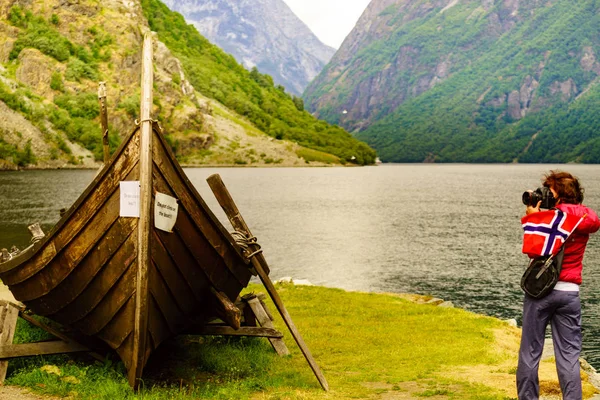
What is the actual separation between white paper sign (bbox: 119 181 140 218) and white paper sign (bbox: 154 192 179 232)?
29 cm

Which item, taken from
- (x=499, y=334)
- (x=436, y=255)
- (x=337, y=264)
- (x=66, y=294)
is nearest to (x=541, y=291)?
(x=66, y=294)

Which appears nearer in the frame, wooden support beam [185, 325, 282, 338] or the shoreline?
the shoreline

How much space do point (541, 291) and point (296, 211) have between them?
80873 millimetres

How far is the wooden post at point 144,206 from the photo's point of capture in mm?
10344

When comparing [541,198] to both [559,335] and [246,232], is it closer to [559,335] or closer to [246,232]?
[559,335]

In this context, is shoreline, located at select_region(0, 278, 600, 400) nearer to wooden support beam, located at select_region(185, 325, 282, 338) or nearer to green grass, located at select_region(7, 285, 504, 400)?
green grass, located at select_region(7, 285, 504, 400)

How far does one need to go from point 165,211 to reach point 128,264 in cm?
103

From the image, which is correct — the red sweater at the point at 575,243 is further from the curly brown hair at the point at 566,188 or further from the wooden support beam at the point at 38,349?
the wooden support beam at the point at 38,349

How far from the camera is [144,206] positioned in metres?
10.3

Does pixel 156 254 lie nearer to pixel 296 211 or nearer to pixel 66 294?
pixel 66 294

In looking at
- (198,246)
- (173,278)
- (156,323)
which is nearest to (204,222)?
(198,246)

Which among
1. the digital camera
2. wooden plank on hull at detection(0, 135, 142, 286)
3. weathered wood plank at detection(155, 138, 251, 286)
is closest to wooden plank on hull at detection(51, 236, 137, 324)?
wooden plank on hull at detection(0, 135, 142, 286)

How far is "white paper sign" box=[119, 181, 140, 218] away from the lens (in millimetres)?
10453

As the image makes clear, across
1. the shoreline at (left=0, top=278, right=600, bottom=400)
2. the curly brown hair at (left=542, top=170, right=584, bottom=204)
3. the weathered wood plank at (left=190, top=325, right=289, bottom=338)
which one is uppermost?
the curly brown hair at (left=542, top=170, right=584, bottom=204)
